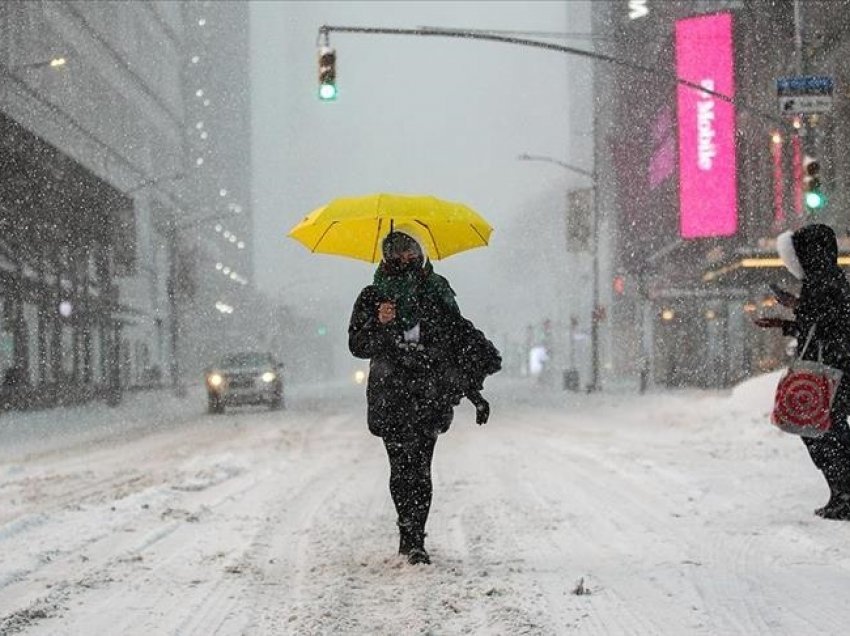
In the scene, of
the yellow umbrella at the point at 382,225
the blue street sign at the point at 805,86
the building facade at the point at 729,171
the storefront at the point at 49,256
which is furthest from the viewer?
the storefront at the point at 49,256

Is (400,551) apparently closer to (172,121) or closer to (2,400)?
(2,400)

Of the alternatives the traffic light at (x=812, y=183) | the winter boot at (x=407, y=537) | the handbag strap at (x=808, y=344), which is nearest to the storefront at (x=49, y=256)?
the traffic light at (x=812, y=183)

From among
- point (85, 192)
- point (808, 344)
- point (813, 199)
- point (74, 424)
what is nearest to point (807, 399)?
point (808, 344)

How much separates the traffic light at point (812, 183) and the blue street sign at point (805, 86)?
51.0 inches

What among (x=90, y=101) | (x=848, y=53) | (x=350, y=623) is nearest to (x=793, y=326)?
(x=350, y=623)

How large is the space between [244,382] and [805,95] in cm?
1783

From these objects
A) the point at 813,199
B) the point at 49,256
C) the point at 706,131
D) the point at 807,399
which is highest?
the point at 706,131

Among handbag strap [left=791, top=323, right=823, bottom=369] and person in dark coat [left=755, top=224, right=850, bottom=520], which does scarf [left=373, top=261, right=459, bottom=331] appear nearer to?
person in dark coat [left=755, top=224, right=850, bottom=520]

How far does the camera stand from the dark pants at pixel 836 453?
630 centimetres

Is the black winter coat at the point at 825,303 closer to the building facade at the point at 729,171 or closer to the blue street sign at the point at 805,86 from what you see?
the blue street sign at the point at 805,86

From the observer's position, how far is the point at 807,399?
6.11 m

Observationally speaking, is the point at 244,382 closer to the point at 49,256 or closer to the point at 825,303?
the point at 49,256

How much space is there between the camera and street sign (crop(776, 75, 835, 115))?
14.7m

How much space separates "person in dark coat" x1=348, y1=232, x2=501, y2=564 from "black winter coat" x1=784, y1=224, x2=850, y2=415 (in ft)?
7.78
